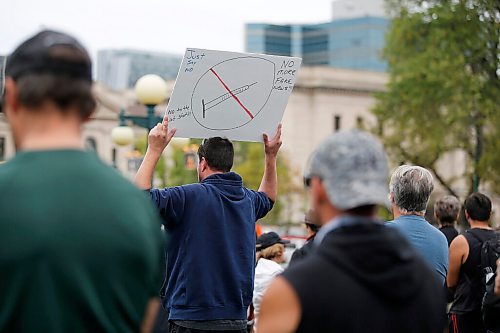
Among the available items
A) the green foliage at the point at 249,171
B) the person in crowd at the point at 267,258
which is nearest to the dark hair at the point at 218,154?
the person in crowd at the point at 267,258

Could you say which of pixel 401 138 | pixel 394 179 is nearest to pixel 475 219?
pixel 394 179

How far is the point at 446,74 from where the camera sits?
1196 inches

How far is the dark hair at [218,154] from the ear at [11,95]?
11.1 ft

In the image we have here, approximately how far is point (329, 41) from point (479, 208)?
13878cm

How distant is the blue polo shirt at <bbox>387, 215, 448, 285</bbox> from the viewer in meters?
6.21

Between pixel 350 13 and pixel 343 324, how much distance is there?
467 ft

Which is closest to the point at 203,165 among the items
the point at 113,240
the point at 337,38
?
the point at 113,240

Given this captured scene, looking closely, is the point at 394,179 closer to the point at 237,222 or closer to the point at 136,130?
the point at 237,222

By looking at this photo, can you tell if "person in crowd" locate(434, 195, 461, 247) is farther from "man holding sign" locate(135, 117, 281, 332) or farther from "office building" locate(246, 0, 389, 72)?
"office building" locate(246, 0, 389, 72)

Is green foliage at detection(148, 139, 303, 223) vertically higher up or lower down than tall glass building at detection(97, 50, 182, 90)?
lower down

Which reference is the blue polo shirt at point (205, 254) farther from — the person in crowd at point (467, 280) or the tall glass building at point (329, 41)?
the tall glass building at point (329, 41)

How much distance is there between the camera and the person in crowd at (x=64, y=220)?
271 centimetres

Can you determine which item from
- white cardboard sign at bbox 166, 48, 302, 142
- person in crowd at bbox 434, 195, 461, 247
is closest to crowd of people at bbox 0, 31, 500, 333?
white cardboard sign at bbox 166, 48, 302, 142

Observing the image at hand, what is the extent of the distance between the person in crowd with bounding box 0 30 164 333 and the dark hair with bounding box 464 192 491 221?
5145 mm
